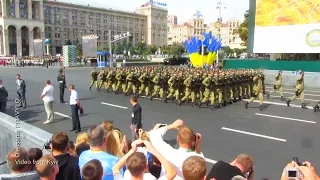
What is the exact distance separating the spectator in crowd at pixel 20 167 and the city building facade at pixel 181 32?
498 feet

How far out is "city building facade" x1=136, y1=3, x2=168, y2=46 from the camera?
143375 millimetres

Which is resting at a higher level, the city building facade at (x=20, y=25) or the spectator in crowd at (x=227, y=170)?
the city building facade at (x=20, y=25)

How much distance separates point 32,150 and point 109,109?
10153 mm

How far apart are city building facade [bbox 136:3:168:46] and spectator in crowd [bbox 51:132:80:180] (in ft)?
464

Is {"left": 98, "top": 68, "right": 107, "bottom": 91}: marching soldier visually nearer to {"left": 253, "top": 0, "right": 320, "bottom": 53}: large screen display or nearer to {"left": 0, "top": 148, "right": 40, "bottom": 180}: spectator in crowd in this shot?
{"left": 0, "top": 148, "right": 40, "bottom": 180}: spectator in crowd

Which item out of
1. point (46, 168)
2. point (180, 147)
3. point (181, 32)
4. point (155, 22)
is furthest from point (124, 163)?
point (181, 32)

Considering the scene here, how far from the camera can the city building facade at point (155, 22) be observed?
5645 inches

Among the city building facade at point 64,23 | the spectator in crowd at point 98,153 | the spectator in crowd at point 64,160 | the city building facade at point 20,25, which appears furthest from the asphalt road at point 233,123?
the city building facade at point 20,25

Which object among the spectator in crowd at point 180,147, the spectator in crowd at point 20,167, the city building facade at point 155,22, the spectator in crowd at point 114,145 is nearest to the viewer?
the spectator in crowd at point 20,167

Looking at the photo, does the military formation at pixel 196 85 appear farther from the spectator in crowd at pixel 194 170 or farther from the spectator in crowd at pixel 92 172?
the spectator in crowd at pixel 92 172

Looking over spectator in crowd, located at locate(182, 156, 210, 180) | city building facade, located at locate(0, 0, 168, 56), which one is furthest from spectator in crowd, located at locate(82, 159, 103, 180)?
city building facade, located at locate(0, 0, 168, 56)

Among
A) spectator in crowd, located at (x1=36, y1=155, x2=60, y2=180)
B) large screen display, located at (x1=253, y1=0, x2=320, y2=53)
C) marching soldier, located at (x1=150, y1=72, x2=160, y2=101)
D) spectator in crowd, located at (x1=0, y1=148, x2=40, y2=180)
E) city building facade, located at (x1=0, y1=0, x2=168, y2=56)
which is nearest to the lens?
spectator in crowd, located at (x1=36, y1=155, x2=60, y2=180)

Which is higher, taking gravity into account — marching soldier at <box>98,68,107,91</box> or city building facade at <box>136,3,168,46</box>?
city building facade at <box>136,3,168,46</box>

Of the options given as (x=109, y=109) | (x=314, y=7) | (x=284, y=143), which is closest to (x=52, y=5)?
(x=314, y=7)
